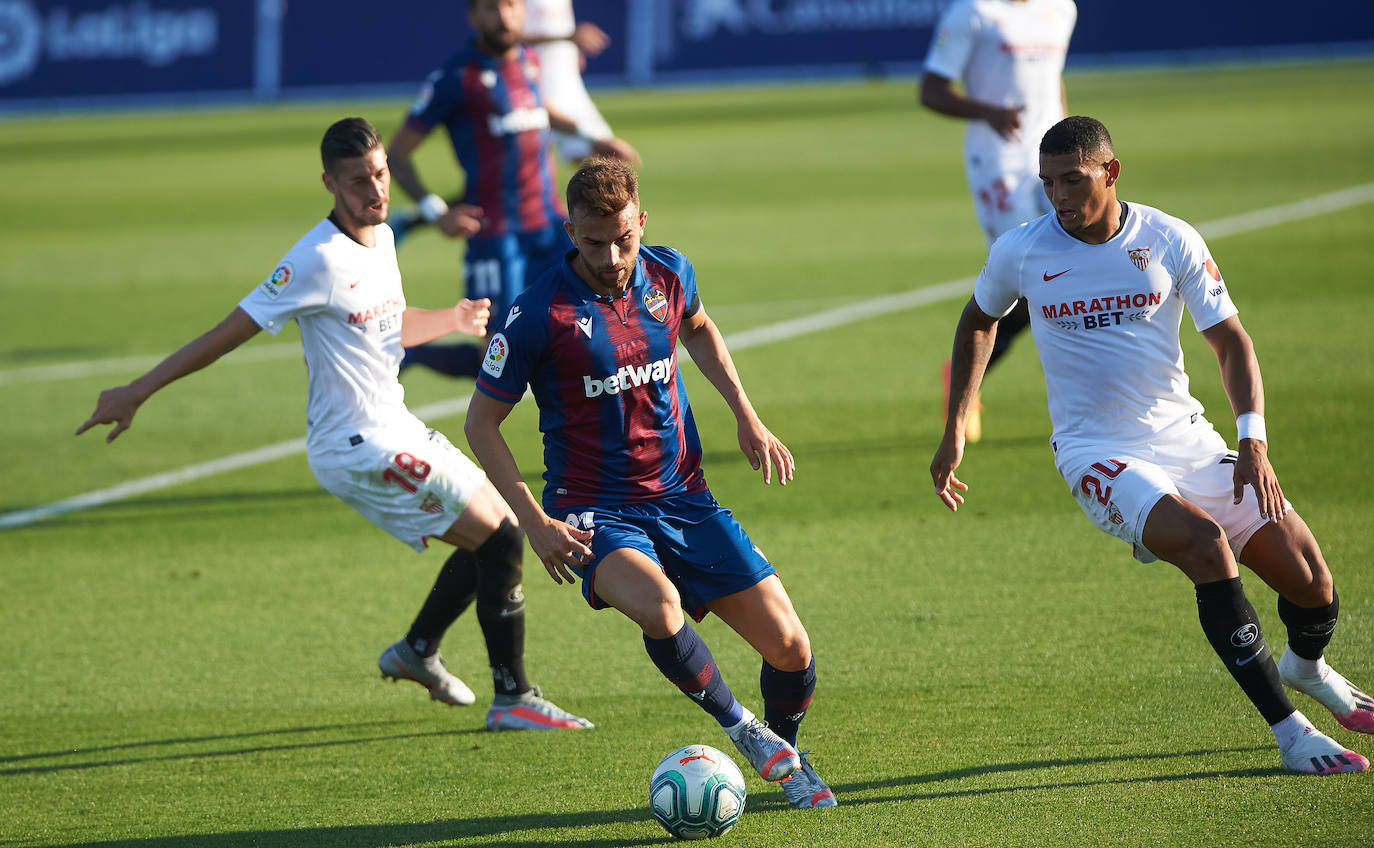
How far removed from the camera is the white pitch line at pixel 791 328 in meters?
8.59

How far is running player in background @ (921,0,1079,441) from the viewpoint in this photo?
8.66 m

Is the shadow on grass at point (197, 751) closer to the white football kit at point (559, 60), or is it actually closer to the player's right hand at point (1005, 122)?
the player's right hand at point (1005, 122)

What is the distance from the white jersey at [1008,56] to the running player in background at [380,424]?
435 centimetres

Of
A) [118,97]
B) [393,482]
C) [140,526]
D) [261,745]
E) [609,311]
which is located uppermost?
[609,311]

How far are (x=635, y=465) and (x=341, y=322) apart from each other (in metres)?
1.28

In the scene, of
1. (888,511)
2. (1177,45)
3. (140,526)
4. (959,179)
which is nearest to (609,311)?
(888,511)

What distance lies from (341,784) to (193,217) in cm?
1517

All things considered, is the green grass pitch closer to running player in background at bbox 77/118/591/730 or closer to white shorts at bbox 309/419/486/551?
running player in background at bbox 77/118/591/730

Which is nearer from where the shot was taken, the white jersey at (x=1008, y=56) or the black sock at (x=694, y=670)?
the black sock at (x=694, y=670)

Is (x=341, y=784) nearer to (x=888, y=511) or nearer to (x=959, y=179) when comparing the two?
(x=888, y=511)

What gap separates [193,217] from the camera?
18.8 m

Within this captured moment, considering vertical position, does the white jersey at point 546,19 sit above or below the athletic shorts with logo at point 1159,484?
above

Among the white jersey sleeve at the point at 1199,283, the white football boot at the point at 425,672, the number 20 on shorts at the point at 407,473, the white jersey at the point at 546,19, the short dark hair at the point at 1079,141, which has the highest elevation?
the short dark hair at the point at 1079,141

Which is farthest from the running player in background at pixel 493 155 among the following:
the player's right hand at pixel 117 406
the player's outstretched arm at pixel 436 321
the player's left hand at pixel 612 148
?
the player's right hand at pixel 117 406
